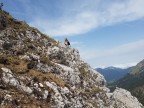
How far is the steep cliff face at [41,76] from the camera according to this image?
137 feet

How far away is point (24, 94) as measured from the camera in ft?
136

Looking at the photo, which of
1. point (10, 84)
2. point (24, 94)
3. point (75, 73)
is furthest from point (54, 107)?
point (75, 73)

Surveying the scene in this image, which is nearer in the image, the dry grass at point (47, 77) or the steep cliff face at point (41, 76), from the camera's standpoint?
the steep cliff face at point (41, 76)

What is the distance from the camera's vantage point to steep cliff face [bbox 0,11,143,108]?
1647 inches

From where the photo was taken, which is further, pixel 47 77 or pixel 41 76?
pixel 47 77

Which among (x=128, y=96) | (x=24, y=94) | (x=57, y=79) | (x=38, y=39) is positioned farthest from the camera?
(x=128, y=96)

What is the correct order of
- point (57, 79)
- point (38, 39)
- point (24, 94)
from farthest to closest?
1. point (38, 39)
2. point (57, 79)
3. point (24, 94)

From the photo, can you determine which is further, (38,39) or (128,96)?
(128,96)

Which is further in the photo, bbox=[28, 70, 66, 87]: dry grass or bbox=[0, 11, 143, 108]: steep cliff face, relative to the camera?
bbox=[28, 70, 66, 87]: dry grass

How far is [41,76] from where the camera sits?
160 ft

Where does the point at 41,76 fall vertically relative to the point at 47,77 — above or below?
above

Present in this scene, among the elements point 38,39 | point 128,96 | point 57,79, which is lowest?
point 128,96

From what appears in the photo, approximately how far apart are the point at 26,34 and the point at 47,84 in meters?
20.3

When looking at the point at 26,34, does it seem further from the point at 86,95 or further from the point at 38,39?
the point at 86,95
